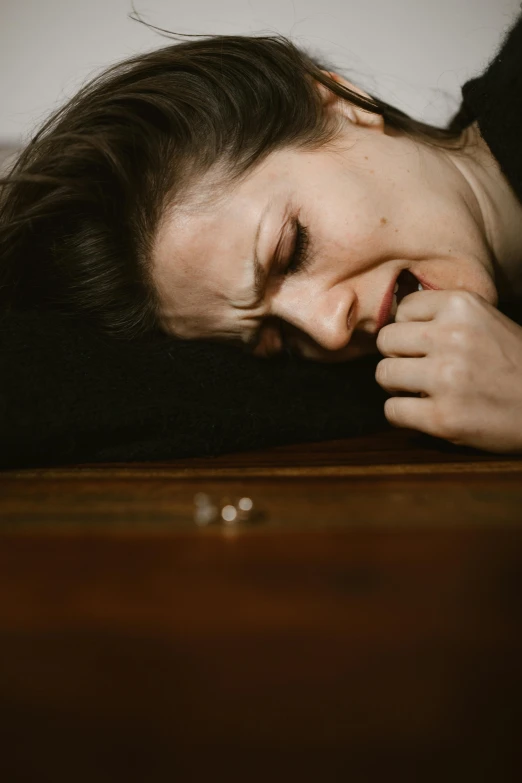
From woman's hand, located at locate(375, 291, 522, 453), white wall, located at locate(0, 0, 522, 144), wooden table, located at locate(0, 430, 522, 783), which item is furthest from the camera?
white wall, located at locate(0, 0, 522, 144)

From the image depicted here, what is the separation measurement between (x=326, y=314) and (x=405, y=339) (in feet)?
0.30

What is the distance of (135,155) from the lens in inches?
27.0

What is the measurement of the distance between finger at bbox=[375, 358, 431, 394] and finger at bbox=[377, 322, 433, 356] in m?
0.01

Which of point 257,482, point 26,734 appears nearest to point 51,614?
point 26,734

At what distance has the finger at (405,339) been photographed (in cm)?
57

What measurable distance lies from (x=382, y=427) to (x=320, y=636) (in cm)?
44

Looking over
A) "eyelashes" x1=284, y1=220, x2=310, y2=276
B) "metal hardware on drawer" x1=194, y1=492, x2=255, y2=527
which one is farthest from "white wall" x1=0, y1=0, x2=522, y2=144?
"metal hardware on drawer" x1=194, y1=492, x2=255, y2=527

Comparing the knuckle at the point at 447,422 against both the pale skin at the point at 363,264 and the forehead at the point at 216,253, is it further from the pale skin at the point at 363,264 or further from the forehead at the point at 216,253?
the forehead at the point at 216,253

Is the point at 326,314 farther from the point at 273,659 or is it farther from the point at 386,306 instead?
the point at 273,659

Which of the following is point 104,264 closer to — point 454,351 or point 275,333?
point 275,333

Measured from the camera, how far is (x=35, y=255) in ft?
2.42

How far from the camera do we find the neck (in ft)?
2.38

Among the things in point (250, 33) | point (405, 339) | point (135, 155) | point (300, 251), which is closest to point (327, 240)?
point (300, 251)

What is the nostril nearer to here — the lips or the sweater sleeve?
the lips
